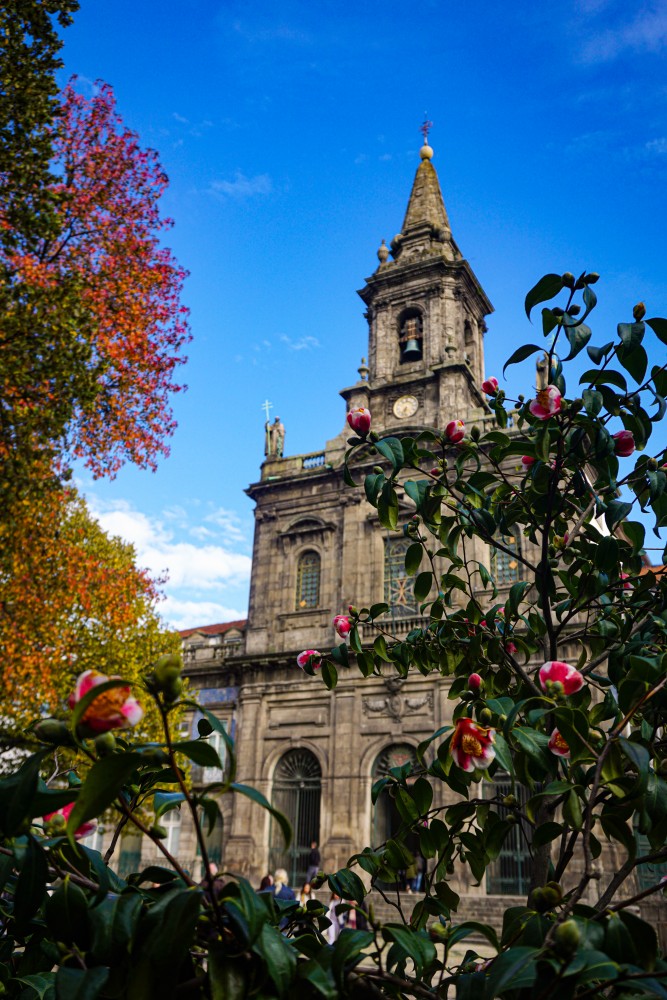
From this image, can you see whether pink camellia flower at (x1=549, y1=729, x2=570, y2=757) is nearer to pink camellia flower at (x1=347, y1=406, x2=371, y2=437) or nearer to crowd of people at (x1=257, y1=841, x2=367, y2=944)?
crowd of people at (x1=257, y1=841, x2=367, y2=944)

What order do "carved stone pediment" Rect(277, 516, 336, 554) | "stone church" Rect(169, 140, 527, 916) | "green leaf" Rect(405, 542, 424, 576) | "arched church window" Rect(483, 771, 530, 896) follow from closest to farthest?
"green leaf" Rect(405, 542, 424, 576) < "arched church window" Rect(483, 771, 530, 896) < "stone church" Rect(169, 140, 527, 916) < "carved stone pediment" Rect(277, 516, 336, 554)

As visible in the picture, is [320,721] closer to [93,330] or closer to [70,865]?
[93,330]

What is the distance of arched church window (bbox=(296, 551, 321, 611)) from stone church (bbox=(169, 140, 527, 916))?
4 centimetres

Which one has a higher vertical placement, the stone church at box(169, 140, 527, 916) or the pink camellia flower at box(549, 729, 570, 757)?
the stone church at box(169, 140, 527, 916)

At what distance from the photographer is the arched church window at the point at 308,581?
2197 centimetres

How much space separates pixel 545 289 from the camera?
3.00 meters

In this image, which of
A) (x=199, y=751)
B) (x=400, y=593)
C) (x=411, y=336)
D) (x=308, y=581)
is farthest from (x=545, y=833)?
(x=411, y=336)

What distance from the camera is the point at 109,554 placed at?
2062 centimetres

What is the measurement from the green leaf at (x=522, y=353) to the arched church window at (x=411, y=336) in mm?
20805

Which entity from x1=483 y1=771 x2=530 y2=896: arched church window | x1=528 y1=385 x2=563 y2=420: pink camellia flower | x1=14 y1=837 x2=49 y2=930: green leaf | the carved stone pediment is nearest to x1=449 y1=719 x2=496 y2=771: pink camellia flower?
x1=14 y1=837 x2=49 y2=930: green leaf

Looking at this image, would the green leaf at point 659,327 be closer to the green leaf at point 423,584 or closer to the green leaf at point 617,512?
the green leaf at point 617,512

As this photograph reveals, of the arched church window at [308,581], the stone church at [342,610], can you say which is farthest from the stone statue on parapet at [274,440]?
the arched church window at [308,581]

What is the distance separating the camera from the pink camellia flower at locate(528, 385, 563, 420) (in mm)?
3135

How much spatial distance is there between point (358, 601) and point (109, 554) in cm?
712
